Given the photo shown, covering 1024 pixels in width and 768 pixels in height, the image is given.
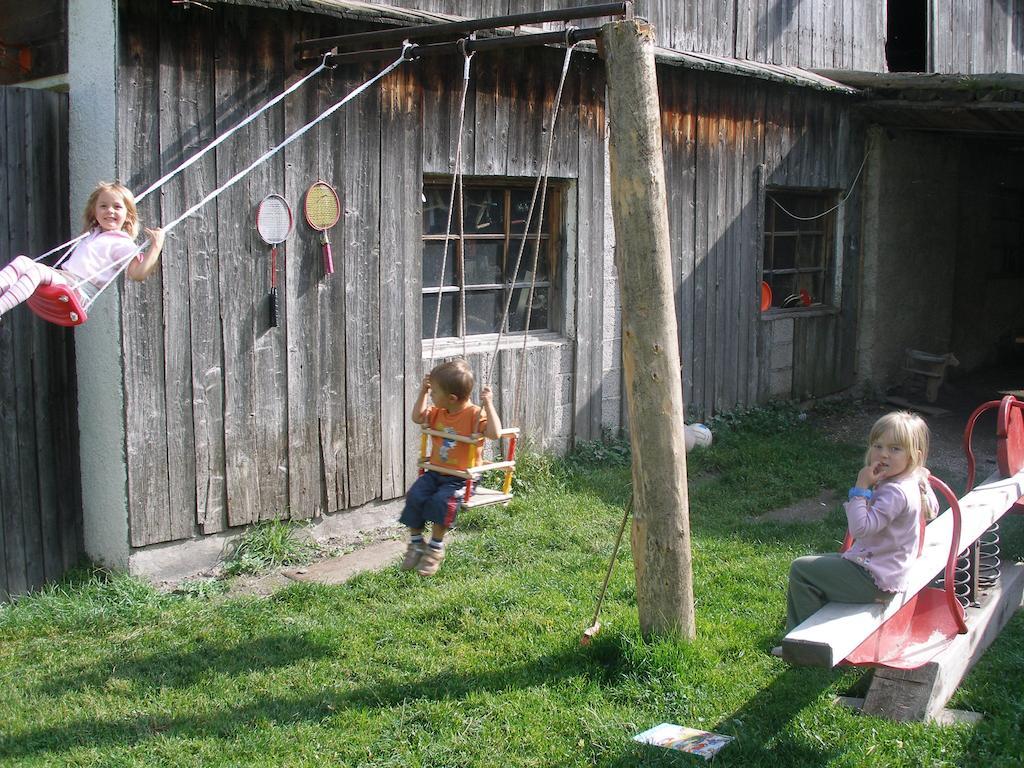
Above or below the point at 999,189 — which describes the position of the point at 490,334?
below

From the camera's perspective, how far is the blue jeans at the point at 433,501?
217 inches

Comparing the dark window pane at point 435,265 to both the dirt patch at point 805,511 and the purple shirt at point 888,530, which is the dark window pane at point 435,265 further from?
the purple shirt at point 888,530

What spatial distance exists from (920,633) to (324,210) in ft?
14.2

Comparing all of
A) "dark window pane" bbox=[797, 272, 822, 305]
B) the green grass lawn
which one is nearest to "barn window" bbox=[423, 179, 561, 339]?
the green grass lawn

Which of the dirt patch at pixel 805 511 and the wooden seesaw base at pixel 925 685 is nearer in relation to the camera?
the wooden seesaw base at pixel 925 685

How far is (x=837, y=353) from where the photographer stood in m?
12.2

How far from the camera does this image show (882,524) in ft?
14.8

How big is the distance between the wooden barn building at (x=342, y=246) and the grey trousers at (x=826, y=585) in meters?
2.52

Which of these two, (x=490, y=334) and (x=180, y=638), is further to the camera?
(x=490, y=334)

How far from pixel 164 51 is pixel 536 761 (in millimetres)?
4375

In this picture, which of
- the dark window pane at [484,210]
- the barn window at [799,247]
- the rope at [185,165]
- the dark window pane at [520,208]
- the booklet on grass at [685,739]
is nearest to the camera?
the booklet on grass at [685,739]

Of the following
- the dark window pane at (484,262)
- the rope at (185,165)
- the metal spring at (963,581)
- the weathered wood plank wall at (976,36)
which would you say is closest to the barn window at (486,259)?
the dark window pane at (484,262)

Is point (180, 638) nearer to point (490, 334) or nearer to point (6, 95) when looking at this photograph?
point (6, 95)

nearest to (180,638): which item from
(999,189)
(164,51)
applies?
(164,51)
